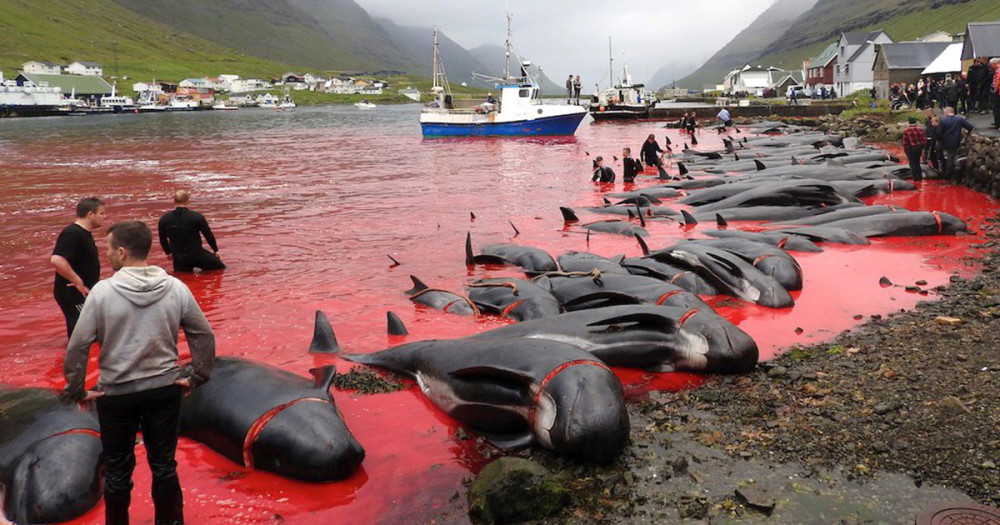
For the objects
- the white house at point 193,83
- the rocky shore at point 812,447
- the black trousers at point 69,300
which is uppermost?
the white house at point 193,83

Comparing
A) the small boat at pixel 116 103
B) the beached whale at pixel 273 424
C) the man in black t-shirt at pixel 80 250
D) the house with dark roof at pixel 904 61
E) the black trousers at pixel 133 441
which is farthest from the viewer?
the small boat at pixel 116 103

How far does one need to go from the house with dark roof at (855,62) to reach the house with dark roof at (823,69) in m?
5.32

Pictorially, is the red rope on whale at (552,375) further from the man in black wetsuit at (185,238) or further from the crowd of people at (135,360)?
the man in black wetsuit at (185,238)

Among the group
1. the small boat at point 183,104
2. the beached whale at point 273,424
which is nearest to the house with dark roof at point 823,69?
the beached whale at point 273,424

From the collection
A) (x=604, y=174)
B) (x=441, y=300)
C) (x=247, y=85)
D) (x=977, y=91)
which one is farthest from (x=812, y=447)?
(x=247, y=85)

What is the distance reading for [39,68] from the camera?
142125mm

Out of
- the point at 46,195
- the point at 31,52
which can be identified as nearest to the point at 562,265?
the point at 46,195

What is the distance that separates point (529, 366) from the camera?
5934 millimetres

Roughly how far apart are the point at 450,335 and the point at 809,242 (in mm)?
7272

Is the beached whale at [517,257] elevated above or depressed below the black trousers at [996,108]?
below

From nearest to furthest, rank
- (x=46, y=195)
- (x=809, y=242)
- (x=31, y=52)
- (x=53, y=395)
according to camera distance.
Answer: (x=53, y=395), (x=809, y=242), (x=46, y=195), (x=31, y=52)

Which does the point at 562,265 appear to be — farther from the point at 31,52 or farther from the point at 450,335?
the point at 31,52

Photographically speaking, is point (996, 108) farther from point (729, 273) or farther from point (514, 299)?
point (514, 299)

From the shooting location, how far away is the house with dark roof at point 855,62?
83.0 meters
